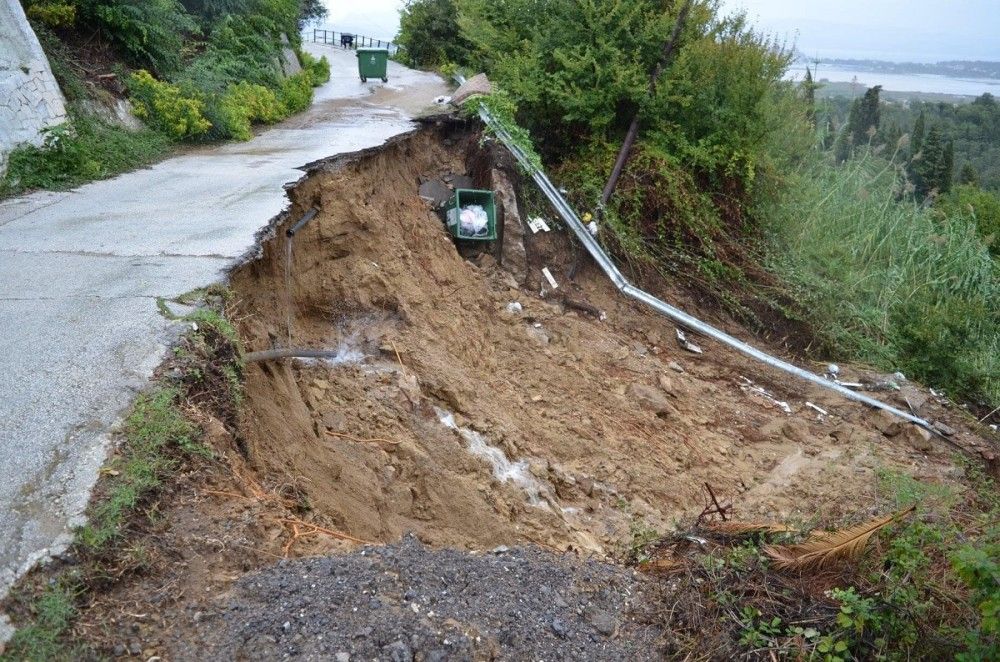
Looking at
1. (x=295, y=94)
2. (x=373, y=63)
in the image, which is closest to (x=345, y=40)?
(x=373, y=63)

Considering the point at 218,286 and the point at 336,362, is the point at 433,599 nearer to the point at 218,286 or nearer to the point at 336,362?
the point at 218,286

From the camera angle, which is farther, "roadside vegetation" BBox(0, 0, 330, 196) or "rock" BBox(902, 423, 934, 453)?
"rock" BBox(902, 423, 934, 453)

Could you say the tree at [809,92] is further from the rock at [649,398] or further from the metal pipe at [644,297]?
the rock at [649,398]

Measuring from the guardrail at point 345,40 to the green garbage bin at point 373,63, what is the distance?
9850mm

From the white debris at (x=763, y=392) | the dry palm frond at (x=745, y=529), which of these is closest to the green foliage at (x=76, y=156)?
the dry palm frond at (x=745, y=529)

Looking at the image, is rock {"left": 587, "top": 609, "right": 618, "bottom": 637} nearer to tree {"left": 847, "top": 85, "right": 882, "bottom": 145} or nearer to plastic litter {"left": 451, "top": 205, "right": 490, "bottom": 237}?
plastic litter {"left": 451, "top": 205, "right": 490, "bottom": 237}

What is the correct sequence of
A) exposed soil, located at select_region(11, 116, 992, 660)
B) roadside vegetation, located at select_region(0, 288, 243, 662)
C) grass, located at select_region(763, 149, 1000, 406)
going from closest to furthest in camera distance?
1. roadside vegetation, located at select_region(0, 288, 243, 662)
2. exposed soil, located at select_region(11, 116, 992, 660)
3. grass, located at select_region(763, 149, 1000, 406)

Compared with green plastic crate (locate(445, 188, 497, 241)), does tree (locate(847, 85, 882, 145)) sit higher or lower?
higher

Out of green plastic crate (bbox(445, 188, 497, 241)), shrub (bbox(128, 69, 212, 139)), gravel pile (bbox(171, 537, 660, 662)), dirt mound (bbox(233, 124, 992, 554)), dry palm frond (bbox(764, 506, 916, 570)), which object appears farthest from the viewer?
shrub (bbox(128, 69, 212, 139))

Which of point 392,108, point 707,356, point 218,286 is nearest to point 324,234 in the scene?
point 218,286

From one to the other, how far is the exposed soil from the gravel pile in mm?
11

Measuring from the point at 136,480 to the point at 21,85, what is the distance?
6541 mm

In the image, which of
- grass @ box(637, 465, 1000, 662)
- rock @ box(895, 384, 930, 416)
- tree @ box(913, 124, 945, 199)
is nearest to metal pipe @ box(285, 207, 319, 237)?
grass @ box(637, 465, 1000, 662)

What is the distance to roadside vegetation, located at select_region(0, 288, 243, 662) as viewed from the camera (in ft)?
9.84
